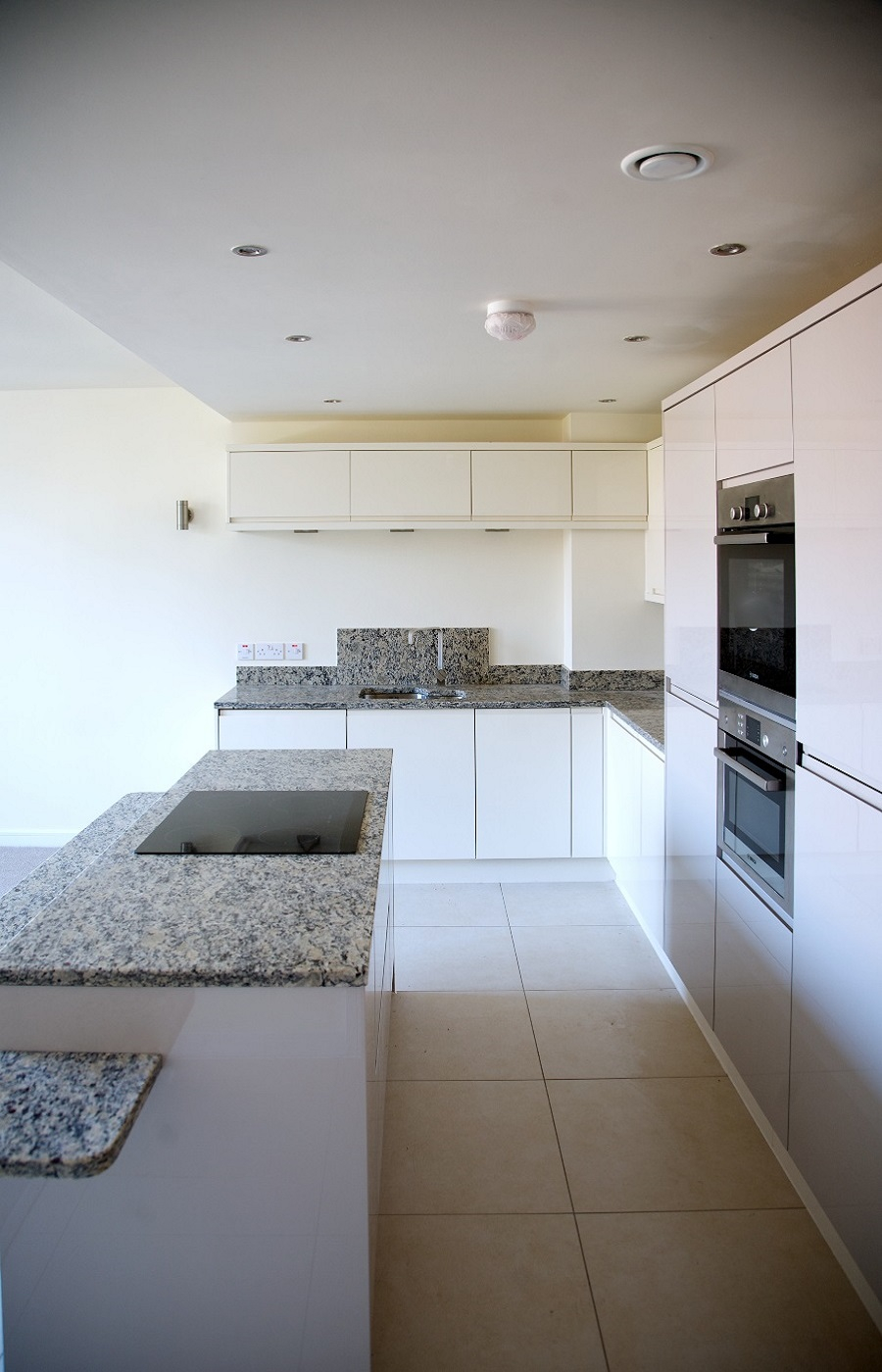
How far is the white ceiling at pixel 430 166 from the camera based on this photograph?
4.52ft

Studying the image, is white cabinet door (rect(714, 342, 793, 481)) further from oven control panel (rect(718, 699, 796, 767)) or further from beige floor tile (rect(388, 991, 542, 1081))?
beige floor tile (rect(388, 991, 542, 1081))

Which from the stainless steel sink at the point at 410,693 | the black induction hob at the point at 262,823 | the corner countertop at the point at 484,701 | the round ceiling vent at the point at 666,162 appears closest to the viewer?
the round ceiling vent at the point at 666,162

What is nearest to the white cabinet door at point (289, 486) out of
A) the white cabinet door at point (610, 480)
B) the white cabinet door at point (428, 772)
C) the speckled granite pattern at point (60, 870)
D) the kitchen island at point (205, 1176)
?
the white cabinet door at point (428, 772)

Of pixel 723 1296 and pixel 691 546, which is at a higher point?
pixel 691 546

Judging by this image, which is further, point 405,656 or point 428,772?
point 405,656

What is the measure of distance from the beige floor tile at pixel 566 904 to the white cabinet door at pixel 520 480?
1.82 meters

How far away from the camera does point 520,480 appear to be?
444 centimetres

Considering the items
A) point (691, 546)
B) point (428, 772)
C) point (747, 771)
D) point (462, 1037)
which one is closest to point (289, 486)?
point (428, 772)

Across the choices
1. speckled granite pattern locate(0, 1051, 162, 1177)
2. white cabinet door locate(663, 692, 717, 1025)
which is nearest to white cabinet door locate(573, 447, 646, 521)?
white cabinet door locate(663, 692, 717, 1025)

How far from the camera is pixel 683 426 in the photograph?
2.92m

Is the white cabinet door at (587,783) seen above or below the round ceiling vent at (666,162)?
below

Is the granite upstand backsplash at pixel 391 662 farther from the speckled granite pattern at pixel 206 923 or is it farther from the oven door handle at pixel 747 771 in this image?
the speckled granite pattern at pixel 206 923

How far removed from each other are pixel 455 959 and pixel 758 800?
1625 millimetres

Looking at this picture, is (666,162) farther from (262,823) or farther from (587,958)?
(587,958)
